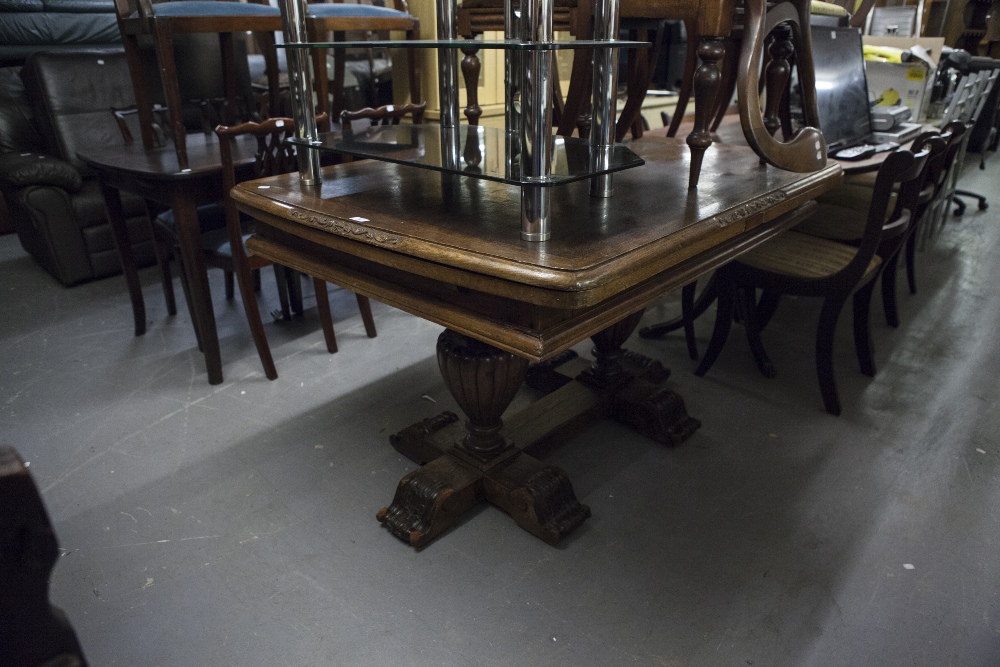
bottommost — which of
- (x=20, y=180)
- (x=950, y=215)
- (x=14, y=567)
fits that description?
(x=950, y=215)

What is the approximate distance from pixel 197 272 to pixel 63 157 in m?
1.73

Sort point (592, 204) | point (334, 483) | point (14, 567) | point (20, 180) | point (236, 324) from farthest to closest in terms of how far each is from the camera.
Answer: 1. point (20, 180)
2. point (236, 324)
3. point (334, 483)
4. point (592, 204)
5. point (14, 567)

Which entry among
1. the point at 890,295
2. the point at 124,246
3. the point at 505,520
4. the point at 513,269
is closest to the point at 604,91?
the point at 513,269

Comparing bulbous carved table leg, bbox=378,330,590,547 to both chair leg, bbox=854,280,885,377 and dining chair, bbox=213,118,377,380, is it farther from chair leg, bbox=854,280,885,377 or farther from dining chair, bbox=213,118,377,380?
chair leg, bbox=854,280,885,377

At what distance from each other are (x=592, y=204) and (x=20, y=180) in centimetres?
285

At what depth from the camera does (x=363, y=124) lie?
10.7 ft

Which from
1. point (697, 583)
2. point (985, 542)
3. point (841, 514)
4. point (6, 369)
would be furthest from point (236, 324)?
point (985, 542)

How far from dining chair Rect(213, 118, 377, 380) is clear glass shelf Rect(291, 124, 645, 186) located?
1.23 ft

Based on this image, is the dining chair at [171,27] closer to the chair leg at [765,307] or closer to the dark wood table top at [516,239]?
the dark wood table top at [516,239]

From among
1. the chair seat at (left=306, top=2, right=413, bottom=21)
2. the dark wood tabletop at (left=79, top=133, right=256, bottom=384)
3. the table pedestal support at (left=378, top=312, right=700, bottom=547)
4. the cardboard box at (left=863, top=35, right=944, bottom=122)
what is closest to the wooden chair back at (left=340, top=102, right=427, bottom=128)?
the dark wood tabletop at (left=79, top=133, right=256, bottom=384)

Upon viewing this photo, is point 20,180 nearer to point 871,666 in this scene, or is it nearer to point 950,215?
point 871,666

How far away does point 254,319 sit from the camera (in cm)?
226

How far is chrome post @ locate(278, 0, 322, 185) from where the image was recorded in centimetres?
144

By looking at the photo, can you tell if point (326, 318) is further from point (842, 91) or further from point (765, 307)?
point (842, 91)
